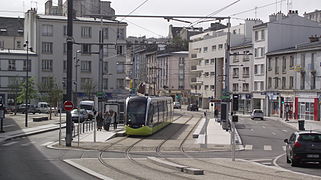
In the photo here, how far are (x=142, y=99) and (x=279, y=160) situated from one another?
14.6m

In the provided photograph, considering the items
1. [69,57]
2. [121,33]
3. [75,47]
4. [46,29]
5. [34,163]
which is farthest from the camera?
[121,33]

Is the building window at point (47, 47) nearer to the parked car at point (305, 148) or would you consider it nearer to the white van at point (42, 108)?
the white van at point (42, 108)

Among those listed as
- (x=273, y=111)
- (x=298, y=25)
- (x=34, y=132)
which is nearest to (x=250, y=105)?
(x=273, y=111)

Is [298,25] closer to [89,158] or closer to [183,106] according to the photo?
[183,106]

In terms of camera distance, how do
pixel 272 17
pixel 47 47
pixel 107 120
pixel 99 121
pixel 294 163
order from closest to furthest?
pixel 294 163 < pixel 107 120 < pixel 99 121 < pixel 47 47 < pixel 272 17

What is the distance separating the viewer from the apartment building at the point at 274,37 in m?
83.4

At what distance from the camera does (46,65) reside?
3356 inches

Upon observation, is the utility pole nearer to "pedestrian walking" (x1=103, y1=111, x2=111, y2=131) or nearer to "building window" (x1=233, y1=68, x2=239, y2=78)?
"pedestrian walking" (x1=103, y1=111, x2=111, y2=131)

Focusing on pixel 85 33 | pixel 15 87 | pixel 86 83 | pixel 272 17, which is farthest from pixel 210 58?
pixel 15 87

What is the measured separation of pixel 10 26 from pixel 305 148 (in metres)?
93.8

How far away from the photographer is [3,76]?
8394 centimetres

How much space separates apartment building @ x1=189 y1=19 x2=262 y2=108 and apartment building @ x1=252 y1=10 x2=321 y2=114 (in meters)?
9.89

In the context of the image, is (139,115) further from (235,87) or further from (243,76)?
(235,87)

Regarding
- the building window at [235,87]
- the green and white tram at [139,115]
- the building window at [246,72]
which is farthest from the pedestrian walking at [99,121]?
the building window at [235,87]
